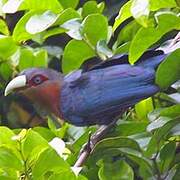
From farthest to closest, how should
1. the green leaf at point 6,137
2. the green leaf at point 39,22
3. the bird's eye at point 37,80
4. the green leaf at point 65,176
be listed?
the bird's eye at point 37,80
the green leaf at point 39,22
the green leaf at point 6,137
the green leaf at point 65,176

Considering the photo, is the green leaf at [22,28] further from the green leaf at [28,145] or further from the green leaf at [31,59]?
the green leaf at [28,145]

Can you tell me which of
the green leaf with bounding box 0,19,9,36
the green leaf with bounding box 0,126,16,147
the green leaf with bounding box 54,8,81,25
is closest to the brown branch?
the green leaf with bounding box 0,126,16,147

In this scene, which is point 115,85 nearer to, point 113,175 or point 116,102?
point 116,102

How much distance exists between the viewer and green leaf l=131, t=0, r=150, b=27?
41.9 inches

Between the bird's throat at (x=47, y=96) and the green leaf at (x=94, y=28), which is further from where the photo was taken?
the bird's throat at (x=47, y=96)

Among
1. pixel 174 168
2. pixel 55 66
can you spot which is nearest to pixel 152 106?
pixel 174 168

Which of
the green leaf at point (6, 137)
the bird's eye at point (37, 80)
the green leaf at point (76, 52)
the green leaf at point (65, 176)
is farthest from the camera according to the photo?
the bird's eye at point (37, 80)

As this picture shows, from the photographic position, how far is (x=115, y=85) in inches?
54.7

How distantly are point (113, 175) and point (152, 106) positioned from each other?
26 centimetres

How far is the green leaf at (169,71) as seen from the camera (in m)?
1.14

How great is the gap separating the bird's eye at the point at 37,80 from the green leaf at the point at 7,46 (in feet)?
0.24

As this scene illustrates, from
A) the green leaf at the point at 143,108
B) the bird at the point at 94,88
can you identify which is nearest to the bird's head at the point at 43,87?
the bird at the point at 94,88

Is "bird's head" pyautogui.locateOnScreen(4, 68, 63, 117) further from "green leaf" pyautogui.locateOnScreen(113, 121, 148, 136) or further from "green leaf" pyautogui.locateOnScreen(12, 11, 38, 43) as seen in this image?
"green leaf" pyautogui.locateOnScreen(113, 121, 148, 136)

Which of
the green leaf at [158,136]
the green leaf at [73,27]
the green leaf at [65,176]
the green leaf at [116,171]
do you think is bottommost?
the green leaf at [116,171]
